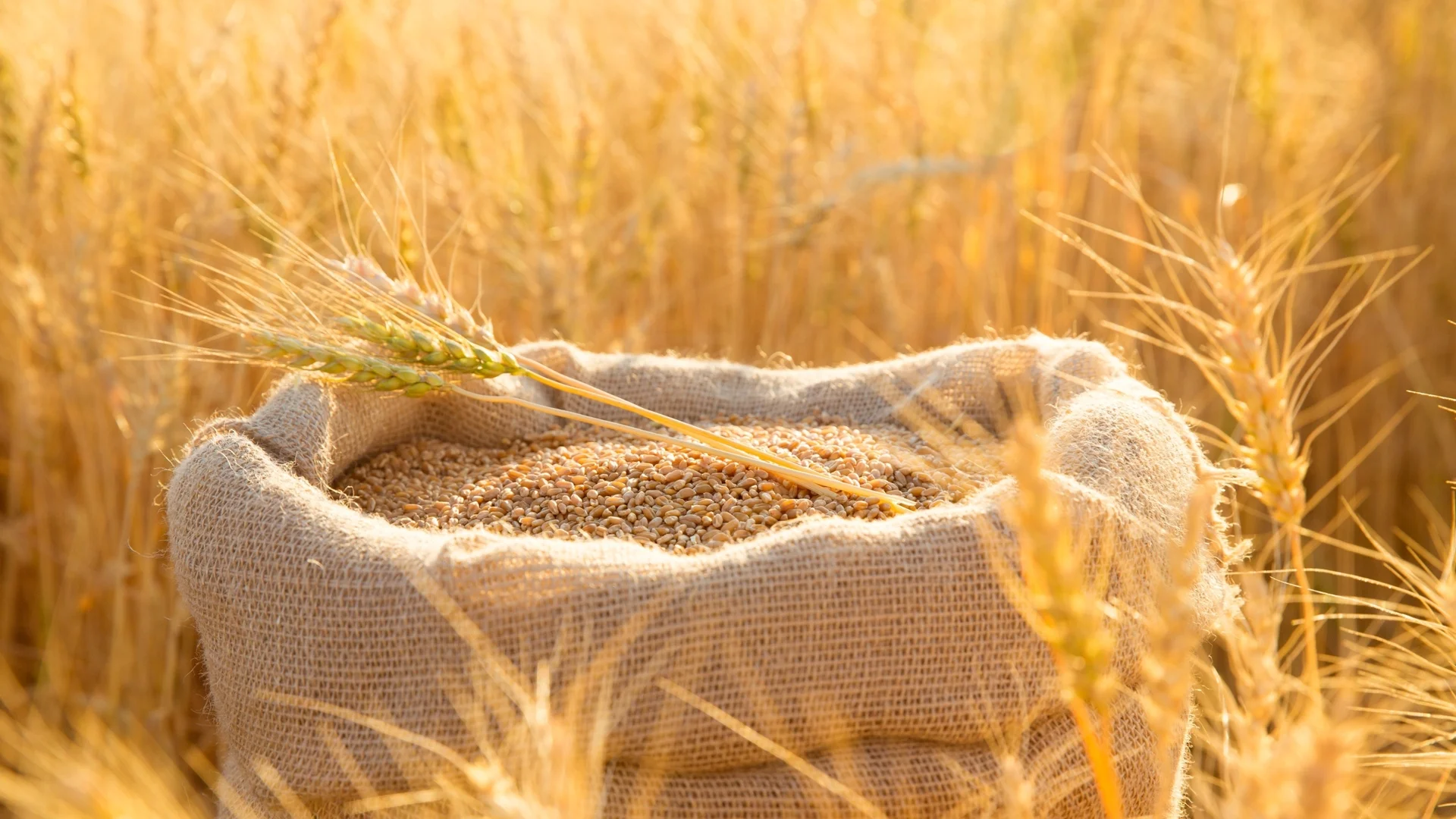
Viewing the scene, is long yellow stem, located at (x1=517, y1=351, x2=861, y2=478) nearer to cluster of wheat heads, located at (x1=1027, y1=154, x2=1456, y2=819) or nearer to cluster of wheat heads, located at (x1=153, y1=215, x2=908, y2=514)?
cluster of wheat heads, located at (x1=153, y1=215, x2=908, y2=514)

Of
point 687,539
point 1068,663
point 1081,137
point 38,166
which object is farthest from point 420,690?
point 1081,137

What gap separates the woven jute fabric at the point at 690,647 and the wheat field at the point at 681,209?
0.42 m

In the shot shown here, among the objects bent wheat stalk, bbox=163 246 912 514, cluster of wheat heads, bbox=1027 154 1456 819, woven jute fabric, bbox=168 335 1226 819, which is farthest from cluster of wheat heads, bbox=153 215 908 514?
cluster of wheat heads, bbox=1027 154 1456 819

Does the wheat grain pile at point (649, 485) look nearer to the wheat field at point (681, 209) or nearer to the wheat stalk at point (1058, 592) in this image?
the wheat field at point (681, 209)

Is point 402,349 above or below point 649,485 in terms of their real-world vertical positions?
above

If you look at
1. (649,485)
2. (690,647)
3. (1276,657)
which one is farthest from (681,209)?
(1276,657)

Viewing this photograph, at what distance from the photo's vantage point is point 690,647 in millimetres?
829

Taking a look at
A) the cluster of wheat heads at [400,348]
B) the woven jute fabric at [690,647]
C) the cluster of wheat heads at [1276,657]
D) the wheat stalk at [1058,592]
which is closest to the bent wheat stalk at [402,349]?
the cluster of wheat heads at [400,348]

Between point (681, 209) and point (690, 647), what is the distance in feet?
4.25

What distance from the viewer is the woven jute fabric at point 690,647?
2.72ft

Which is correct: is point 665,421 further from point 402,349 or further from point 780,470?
point 402,349

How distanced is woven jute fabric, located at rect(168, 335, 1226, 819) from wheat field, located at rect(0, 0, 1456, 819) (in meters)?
0.42

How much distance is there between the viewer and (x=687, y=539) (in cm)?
101

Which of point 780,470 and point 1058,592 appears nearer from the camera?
point 1058,592
